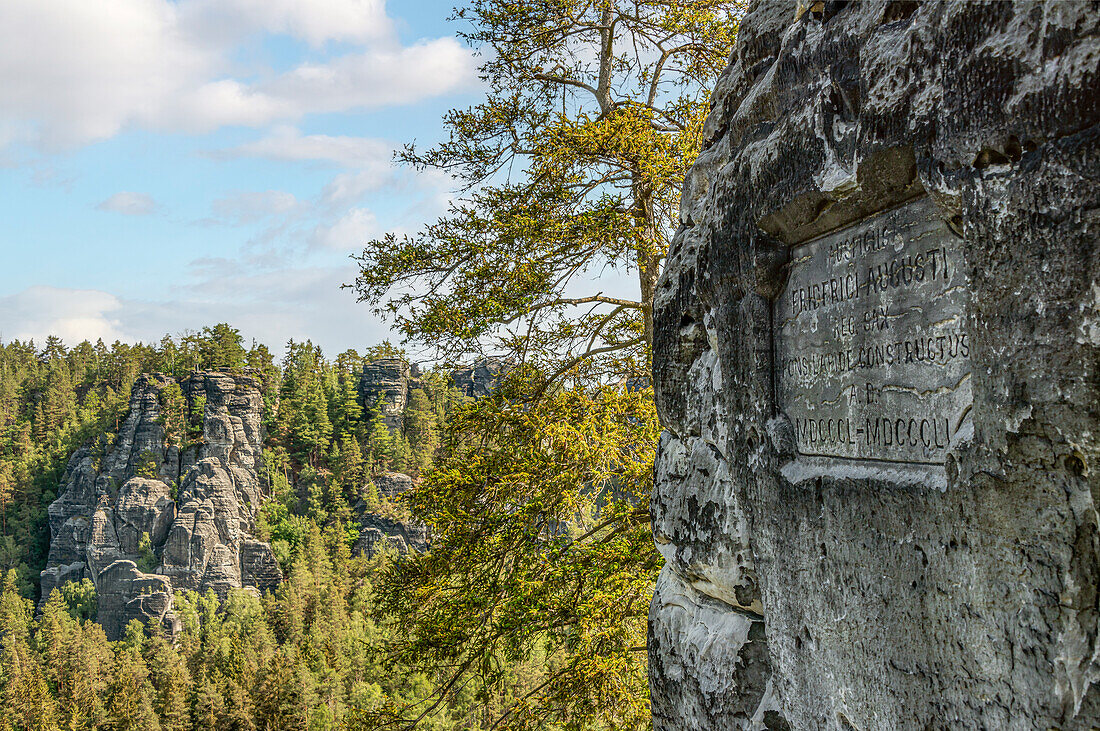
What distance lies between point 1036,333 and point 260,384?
59264mm

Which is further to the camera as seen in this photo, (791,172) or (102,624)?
(102,624)

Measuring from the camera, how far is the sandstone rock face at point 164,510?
47094mm

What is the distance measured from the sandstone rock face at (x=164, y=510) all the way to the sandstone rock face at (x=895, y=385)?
50135mm

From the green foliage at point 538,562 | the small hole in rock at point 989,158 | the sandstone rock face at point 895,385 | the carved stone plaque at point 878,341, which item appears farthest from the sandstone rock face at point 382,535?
the small hole in rock at point 989,158

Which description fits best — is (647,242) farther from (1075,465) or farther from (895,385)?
(1075,465)

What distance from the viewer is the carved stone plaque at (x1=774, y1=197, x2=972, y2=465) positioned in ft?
6.25

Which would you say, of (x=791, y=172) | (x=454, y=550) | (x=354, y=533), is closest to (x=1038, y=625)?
(x=791, y=172)

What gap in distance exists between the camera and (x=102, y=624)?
45.8 m

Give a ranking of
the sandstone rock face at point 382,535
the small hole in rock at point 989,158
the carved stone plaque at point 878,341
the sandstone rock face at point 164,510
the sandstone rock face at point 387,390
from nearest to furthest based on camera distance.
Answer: the small hole in rock at point 989,158
the carved stone plaque at point 878,341
the sandstone rock face at point 164,510
the sandstone rock face at point 382,535
the sandstone rock face at point 387,390

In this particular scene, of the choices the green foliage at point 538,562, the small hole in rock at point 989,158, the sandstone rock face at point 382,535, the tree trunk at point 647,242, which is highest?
the tree trunk at point 647,242

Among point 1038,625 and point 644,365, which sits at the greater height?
point 644,365

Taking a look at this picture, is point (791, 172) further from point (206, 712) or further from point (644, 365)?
point (206, 712)

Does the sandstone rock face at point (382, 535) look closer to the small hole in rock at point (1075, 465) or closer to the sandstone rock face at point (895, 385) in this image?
the sandstone rock face at point (895, 385)

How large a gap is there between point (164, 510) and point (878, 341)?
181ft
